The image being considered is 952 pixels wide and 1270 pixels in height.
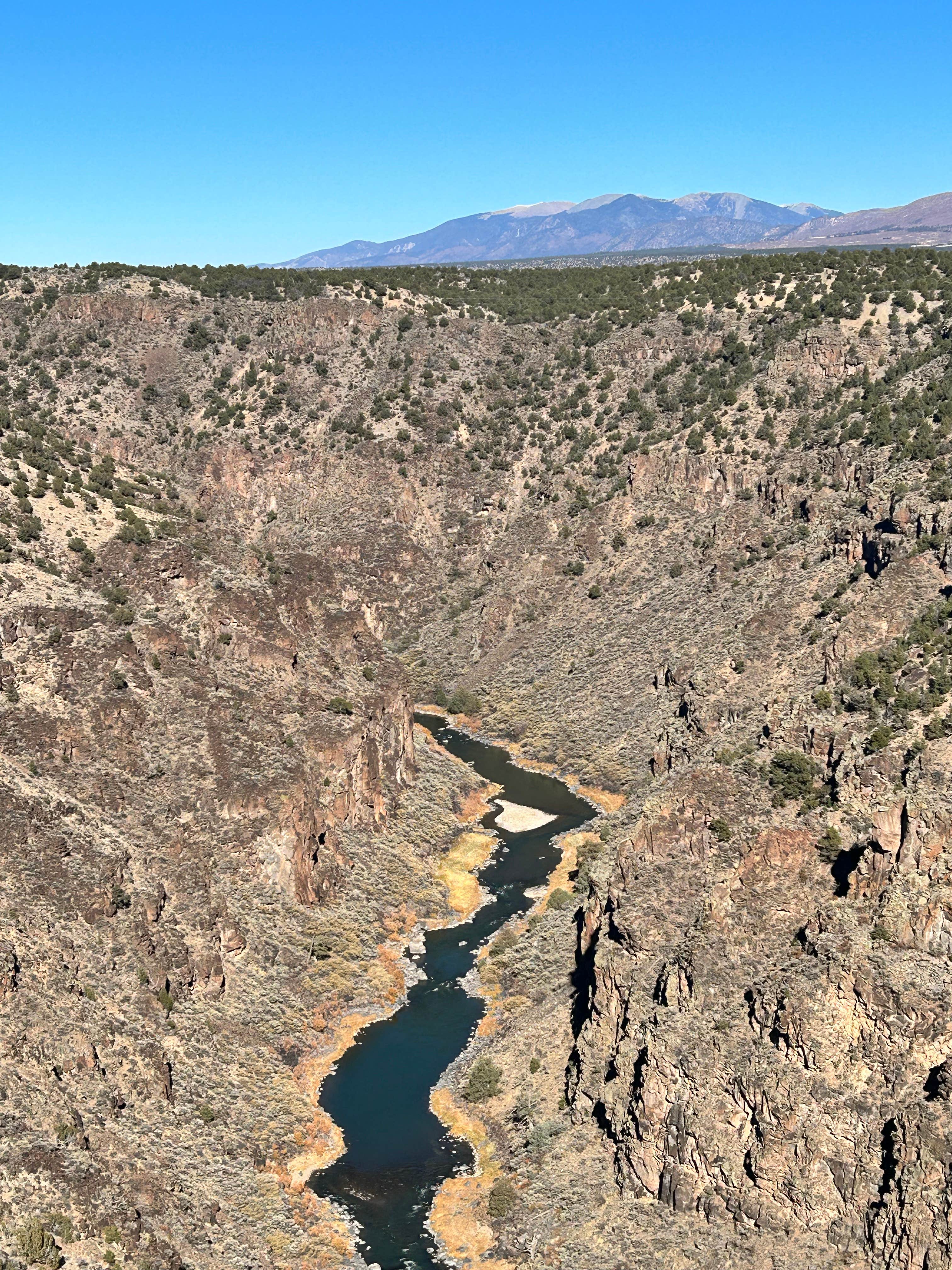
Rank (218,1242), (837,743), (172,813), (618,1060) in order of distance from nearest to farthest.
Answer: (218,1242)
(618,1060)
(837,743)
(172,813)

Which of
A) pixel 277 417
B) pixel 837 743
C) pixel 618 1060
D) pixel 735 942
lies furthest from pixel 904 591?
pixel 277 417

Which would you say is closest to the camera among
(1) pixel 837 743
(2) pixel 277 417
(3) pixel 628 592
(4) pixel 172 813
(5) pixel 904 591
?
(1) pixel 837 743

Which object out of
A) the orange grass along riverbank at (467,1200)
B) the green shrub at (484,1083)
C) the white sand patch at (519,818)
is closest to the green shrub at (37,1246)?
the orange grass along riverbank at (467,1200)

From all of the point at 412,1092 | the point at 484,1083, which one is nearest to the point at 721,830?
the point at 484,1083

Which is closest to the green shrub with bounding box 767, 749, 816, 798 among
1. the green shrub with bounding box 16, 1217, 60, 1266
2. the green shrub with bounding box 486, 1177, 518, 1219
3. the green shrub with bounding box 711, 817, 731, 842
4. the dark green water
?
the green shrub with bounding box 711, 817, 731, 842

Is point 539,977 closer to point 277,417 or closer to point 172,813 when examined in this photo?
point 172,813

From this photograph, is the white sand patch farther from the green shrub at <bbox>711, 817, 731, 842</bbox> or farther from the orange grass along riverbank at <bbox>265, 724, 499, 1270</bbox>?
the green shrub at <bbox>711, 817, 731, 842</bbox>
